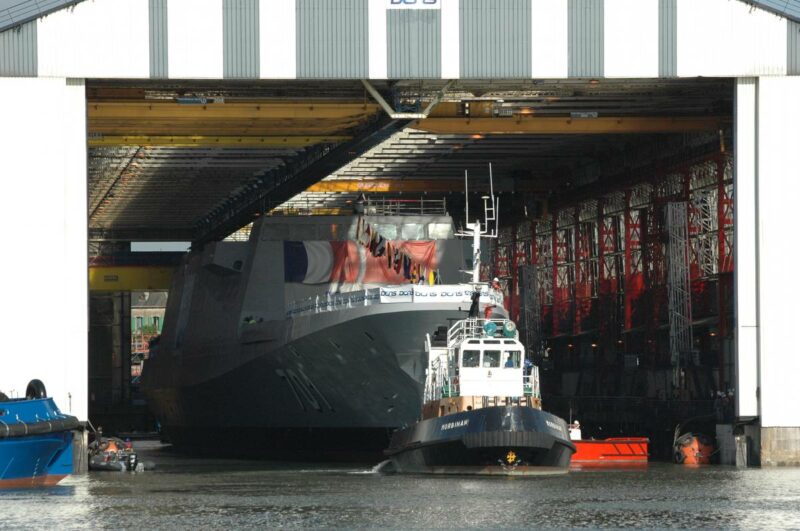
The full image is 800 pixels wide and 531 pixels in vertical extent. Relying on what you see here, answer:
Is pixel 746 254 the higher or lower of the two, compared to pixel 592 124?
lower

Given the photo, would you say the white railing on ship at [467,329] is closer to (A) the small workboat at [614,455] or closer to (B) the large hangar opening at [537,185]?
(A) the small workboat at [614,455]

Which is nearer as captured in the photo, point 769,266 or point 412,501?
point 412,501

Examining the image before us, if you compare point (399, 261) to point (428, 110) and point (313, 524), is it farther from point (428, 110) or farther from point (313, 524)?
point (313, 524)

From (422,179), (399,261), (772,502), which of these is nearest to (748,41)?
(772,502)

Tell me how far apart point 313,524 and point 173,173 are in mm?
39466

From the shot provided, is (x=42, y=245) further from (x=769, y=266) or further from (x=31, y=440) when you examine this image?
(x=769, y=266)

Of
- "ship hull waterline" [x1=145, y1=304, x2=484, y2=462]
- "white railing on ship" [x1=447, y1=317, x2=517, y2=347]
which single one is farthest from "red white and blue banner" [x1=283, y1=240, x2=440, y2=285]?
"white railing on ship" [x1=447, y1=317, x2=517, y2=347]

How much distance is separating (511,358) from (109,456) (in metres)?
12.9

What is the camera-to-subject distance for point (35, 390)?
37.9 m

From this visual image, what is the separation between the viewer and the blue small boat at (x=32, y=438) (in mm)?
35750

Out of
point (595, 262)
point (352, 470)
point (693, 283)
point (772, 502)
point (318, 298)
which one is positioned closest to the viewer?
point (772, 502)

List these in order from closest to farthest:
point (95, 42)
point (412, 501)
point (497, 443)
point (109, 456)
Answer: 1. point (412, 501)
2. point (497, 443)
3. point (95, 42)
4. point (109, 456)

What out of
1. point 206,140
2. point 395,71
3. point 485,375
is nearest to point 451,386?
point 485,375

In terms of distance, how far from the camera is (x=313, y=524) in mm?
27375
